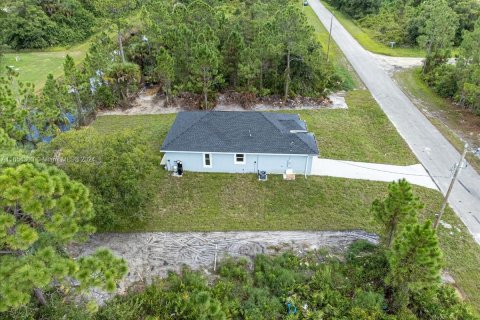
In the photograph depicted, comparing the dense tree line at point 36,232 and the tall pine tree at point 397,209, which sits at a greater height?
→ the dense tree line at point 36,232

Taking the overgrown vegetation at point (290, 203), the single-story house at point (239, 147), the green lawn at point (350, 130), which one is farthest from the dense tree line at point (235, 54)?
the single-story house at point (239, 147)

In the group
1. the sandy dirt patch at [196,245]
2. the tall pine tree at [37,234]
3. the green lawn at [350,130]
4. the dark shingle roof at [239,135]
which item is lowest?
the sandy dirt patch at [196,245]

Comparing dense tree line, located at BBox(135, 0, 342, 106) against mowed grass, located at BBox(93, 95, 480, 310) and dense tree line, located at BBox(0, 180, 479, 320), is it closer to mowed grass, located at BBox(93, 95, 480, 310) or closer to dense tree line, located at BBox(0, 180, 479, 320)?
mowed grass, located at BBox(93, 95, 480, 310)

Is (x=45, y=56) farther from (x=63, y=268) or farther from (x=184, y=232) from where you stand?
(x=63, y=268)

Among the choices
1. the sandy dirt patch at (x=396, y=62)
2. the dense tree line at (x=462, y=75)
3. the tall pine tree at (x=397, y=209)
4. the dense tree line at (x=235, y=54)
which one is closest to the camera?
the tall pine tree at (x=397, y=209)

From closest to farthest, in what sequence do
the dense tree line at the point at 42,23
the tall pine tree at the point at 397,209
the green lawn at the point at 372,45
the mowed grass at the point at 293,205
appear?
the tall pine tree at the point at 397,209 → the mowed grass at the point at 293,205 → the green lawn at the point at 372,45 → the dense tree line at the point at 42,23

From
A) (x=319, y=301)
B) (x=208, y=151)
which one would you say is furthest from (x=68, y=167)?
(x=319, y=301)

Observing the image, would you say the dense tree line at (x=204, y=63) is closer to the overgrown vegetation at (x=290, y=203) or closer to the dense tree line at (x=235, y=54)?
the dense tree line at (x=235, y=54)

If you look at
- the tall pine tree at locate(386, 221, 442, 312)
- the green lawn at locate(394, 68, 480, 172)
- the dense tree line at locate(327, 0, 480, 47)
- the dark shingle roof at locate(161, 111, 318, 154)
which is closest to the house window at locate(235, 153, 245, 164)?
the dark shingle roof at locate(161, 111, 318, 154)
